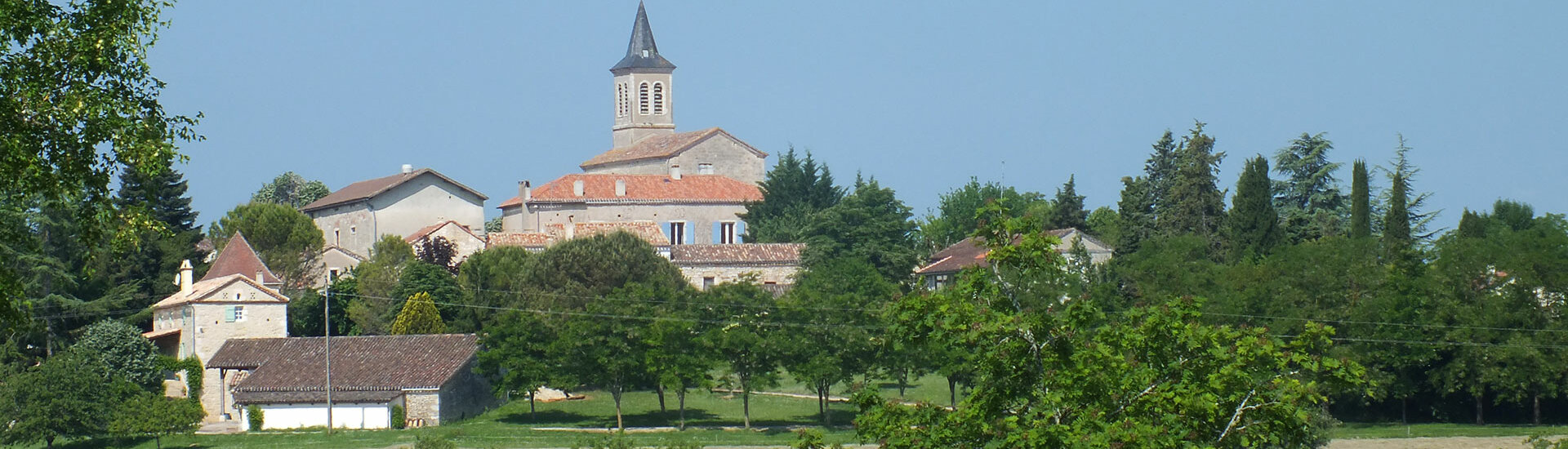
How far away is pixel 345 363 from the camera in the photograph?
49688 millimetres

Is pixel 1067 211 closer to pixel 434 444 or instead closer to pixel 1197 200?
pixel 1197 200

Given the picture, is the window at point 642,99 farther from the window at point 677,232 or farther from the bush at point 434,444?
the bush at point 434,444

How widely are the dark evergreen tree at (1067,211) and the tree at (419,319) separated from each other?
103 feet

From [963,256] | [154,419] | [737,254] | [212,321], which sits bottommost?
[154,419]

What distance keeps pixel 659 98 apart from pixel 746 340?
49.4 metres

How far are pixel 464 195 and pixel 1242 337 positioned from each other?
6508 centimetres

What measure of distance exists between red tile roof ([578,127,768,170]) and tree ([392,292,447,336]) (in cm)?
2900

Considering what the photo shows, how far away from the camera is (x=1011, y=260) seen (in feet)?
44.8

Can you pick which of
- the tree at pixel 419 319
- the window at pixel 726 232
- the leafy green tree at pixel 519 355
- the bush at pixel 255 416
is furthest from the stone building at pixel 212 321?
the window at pixel 726 232

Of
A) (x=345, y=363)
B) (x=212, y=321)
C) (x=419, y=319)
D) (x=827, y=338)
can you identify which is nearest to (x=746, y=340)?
(x=827, y=338)

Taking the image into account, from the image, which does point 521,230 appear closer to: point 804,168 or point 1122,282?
point 804,168

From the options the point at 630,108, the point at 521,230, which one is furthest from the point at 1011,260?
the point at 630,108

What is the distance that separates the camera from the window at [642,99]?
96.0 meters

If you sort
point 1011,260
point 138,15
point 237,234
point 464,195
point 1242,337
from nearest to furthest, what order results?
point 138,15 < point 1011,260 < point 1242,337 < point 237,234 < point 464,195
